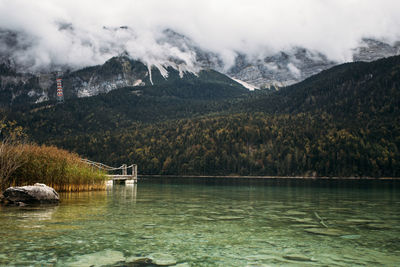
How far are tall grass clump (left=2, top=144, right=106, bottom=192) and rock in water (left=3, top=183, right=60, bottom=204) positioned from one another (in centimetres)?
306

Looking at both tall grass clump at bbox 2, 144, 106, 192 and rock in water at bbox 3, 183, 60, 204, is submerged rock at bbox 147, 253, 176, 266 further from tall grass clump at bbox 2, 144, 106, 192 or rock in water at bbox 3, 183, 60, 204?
tall grass clump at bbox 2, 144, 106, 192

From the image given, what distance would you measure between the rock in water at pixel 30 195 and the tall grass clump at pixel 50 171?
3060mm

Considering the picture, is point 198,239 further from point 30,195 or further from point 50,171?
point 50,171

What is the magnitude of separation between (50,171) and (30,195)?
7.52 m

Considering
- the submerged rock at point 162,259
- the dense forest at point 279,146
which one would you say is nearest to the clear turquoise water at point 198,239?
the submerged rock at point 162,259

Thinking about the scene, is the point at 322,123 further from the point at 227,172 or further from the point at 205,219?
the point at 205,219

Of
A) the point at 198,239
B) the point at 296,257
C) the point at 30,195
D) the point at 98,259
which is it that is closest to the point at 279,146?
the point at 30,195

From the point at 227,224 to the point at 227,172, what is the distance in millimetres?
143196

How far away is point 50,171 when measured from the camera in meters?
33.4

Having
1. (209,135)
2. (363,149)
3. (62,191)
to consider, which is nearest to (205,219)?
(62,191)

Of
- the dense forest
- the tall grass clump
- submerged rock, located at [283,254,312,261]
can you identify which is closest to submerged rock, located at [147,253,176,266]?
submerged rock, located at [283,254,312,261]

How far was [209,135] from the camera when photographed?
182 m

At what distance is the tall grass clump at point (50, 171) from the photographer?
3050 centimetres

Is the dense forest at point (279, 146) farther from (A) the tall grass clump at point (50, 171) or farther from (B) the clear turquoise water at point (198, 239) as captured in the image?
(B) the clear turquoise water at point (198, 239)
